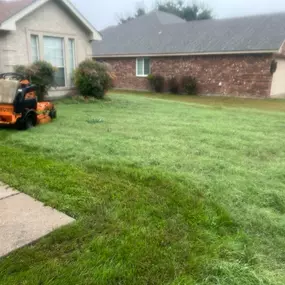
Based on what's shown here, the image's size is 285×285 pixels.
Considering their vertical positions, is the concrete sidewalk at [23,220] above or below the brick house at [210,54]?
below

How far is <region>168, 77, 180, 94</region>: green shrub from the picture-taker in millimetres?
18391

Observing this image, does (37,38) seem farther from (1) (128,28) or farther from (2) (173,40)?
(1) (128,28)

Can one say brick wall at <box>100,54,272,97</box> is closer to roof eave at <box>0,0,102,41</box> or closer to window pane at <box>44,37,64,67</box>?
roof eave at <box>0,0,102,41</box>

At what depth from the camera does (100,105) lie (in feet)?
34.4

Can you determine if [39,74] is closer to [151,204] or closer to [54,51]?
[54,51]

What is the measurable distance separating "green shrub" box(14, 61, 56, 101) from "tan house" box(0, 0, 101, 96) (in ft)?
1.78

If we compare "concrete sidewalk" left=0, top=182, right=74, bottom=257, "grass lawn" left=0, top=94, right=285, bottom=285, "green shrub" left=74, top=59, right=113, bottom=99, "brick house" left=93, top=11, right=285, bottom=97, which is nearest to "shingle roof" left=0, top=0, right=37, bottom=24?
"green shrub" left=74, top=59, right=113, bottom=99

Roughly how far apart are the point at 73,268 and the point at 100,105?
8721 mm

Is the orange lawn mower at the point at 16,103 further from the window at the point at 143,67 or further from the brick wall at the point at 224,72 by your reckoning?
the window at the point at 143,67

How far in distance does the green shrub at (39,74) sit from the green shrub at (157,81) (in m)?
9.87

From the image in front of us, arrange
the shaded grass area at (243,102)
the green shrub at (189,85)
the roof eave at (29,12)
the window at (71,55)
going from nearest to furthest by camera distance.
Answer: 1. the roof eave at (29,12)
2. the window at (71,55)
3. the shaded grass area at (243,102)
4. the green shrub at (189,85)

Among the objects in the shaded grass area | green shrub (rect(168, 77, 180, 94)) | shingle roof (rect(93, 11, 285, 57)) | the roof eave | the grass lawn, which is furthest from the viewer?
green shrub (rect(168, 77, 180, 94))

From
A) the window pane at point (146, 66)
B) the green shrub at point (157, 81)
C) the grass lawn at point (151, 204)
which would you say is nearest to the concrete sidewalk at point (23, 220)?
the grass lawn at point (151, 204)

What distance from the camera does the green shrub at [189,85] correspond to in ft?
58.1
